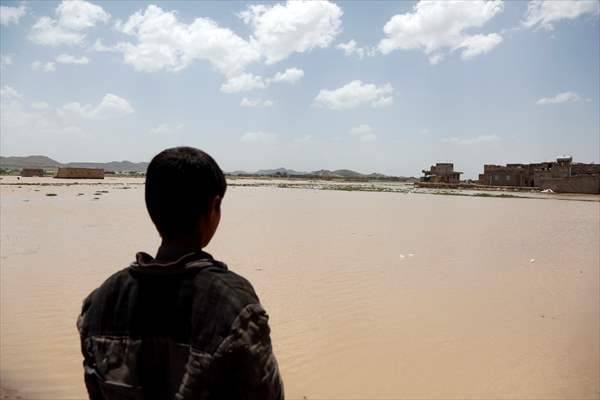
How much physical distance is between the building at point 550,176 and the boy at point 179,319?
48153mm

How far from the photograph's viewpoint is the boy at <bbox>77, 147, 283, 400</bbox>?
117cm

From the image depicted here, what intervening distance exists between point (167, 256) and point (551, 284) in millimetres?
8612

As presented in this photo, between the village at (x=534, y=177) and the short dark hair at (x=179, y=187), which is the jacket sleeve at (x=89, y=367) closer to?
the short dark hair at (x=179, y=187)

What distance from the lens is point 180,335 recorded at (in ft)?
3.95

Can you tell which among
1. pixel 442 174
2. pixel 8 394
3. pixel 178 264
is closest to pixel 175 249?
pixel 178 264

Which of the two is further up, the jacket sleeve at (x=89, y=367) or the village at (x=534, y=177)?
the village at (x=534, y=177)

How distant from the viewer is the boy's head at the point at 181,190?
1.33 metres

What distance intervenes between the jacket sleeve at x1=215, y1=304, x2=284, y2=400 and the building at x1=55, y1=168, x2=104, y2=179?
55.7 metres

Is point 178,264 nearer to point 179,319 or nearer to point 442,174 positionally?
point 179,319

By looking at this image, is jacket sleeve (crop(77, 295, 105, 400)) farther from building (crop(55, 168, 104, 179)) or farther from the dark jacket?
building (crop(55, 168, 104, 179))

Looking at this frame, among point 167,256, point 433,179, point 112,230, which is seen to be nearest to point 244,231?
point 112,230

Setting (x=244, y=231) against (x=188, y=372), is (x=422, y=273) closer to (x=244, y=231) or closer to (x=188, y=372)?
(x=244, y=231)

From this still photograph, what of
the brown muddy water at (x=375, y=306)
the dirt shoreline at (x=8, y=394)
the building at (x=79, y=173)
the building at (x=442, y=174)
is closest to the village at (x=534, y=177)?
the building at (x=442, y=174)

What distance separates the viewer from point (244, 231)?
13.7 metres
